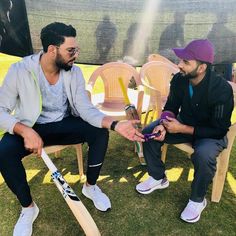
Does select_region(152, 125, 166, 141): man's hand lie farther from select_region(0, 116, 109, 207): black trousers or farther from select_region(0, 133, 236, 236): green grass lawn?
select_region(0, 133, 236, 236): green grass lawn

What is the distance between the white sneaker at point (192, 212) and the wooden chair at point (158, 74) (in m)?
1.55

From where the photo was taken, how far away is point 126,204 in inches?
127

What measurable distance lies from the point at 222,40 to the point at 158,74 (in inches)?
42.3

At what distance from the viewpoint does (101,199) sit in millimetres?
3168

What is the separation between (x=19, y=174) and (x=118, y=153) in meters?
1.69

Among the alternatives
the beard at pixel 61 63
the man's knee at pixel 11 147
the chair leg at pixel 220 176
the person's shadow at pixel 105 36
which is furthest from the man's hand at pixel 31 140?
the person's shadow at pixel 105 36

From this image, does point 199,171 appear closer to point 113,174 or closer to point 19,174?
point 113,174

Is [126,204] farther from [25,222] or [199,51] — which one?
[199,51]

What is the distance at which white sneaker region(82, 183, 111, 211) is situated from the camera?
3115mm

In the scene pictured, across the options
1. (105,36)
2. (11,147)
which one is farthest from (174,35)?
(11,147)

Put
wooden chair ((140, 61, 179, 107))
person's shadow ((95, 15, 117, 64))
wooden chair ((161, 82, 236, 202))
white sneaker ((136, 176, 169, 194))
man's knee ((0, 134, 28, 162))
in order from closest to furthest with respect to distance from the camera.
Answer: man's knee ((0, 134, 28, 162)) → wooden chair ((161, 82, 236, 202)) → white sneaker ((136, 176, 169, 194)) → wooden chair ((140, 61, 179, 107)) → person's shadow ((95, 15, 117, 64))

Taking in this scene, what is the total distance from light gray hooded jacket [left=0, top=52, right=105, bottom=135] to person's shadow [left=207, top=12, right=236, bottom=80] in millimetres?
2342

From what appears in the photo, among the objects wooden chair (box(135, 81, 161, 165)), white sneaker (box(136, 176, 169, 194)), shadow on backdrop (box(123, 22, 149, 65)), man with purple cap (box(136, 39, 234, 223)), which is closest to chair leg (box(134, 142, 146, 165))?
wooden chair (box(135, 81, 161, 165))

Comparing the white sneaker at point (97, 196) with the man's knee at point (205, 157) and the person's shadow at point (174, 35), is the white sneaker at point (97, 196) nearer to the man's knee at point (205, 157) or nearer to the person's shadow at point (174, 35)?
the man's knee at point (205, 157)
